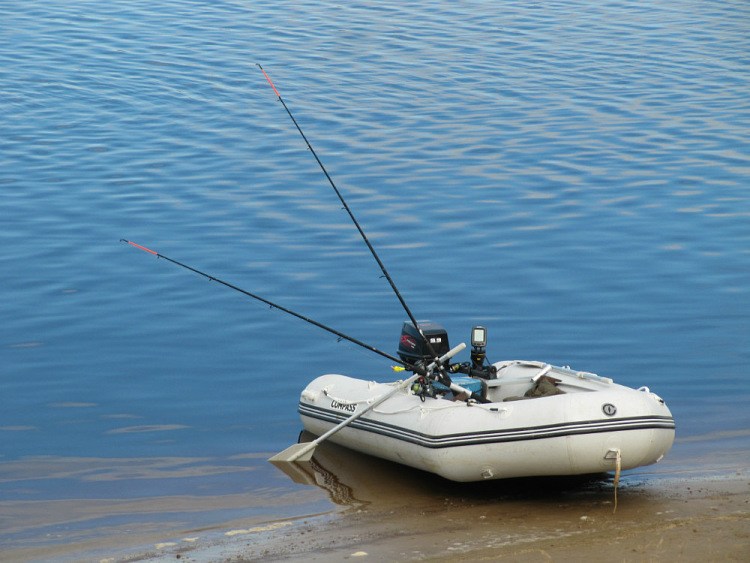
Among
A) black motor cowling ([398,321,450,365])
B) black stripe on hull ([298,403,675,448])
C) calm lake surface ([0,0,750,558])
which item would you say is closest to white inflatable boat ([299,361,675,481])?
black stripe on hull ([298,403,675,448])

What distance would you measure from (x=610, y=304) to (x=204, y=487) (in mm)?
5048

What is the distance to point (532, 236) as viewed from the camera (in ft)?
46.1

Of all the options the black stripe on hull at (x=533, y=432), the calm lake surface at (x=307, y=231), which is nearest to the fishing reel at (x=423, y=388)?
the black stripe on hull at (x=533, y=432)

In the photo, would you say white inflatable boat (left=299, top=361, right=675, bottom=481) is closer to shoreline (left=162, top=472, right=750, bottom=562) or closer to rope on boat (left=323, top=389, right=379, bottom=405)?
rope on boat (left=323, top=389, right=379, bottom=405)

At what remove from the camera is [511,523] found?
7465mm

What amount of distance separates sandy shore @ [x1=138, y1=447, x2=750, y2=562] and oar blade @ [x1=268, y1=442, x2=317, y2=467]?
0.19m

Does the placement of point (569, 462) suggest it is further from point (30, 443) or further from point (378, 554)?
point (30, 443)

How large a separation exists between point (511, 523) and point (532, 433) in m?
0.55

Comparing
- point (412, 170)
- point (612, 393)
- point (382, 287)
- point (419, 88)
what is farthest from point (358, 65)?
point (612, 393)

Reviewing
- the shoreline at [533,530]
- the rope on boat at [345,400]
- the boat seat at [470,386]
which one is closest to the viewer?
the shoreline at [533,530]

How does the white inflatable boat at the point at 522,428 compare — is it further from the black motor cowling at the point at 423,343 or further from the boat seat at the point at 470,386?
the black motor cowling at the point at 423,343

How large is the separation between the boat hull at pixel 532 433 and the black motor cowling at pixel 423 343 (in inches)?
12.6

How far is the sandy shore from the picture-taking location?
273 inches

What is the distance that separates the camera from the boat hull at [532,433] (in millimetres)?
7418
